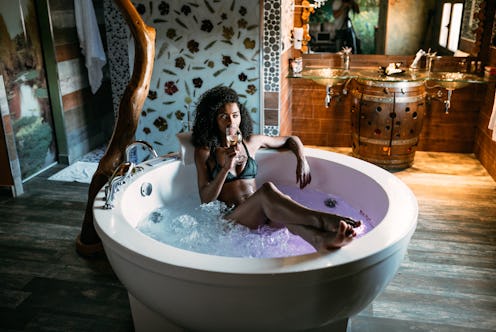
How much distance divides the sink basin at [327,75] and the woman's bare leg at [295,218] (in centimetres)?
222

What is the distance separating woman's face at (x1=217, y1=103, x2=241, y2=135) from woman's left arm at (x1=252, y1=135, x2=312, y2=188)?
0.32 meters

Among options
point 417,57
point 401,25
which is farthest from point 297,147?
point 401,25

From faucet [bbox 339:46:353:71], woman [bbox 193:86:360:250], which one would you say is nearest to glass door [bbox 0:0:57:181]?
woman [bbox 193:86:360:250]

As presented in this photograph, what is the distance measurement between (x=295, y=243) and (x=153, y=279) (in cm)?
81

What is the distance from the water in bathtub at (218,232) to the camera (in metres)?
2.25

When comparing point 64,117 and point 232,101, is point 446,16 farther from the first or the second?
point 64,117

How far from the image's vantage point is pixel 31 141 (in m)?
4.07

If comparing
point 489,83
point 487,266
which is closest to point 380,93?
point 489,83

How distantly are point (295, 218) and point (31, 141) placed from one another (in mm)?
2932

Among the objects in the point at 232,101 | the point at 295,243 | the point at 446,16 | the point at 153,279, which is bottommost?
the point at 295,243

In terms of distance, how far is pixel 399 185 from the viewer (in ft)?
7.64

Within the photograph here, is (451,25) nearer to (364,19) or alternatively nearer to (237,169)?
(364,19)

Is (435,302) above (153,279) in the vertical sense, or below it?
below

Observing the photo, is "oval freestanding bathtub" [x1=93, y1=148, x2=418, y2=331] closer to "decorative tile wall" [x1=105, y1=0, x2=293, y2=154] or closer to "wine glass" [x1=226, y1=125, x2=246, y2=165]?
"wine glass" [x1=226, y1=125, x2=246, y2=165]
